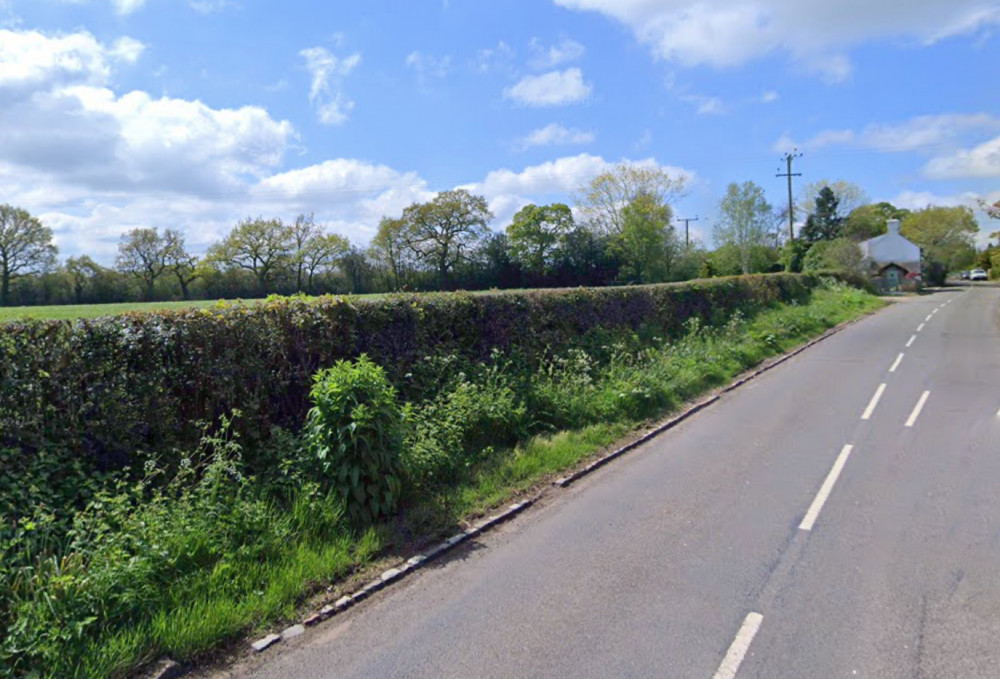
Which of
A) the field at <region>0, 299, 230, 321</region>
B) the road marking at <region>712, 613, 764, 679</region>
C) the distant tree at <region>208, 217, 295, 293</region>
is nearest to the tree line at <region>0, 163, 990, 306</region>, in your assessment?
the distant tree at <region>208, 217, 295, 293</region>

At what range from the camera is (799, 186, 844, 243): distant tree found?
267 feet

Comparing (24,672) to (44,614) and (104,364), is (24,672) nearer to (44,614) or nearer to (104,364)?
(44,614)

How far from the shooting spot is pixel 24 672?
3256 millimetres

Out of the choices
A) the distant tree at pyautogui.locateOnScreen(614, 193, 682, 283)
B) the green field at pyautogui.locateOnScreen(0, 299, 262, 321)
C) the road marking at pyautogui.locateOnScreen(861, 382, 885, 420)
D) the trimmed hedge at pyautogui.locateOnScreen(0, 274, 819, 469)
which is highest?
the distant tree at pyautogui.locateOnScreen(614, 193, 682, 283)

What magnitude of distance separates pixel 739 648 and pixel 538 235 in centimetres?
6209

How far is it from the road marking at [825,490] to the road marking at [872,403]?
2059 mm

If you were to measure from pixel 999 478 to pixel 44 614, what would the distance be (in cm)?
944

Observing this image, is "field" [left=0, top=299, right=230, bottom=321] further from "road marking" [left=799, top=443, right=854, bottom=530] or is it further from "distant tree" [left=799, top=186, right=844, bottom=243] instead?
"distant tree" [left=799, top=186, right=844, bottom=243]

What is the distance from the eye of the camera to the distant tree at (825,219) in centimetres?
8138

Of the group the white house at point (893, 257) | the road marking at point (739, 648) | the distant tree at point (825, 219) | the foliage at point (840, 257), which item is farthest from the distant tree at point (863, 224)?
the road marking at point (739, 648)

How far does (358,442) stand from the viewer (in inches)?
217

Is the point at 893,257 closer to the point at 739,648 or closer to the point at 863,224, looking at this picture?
the point at 863,224

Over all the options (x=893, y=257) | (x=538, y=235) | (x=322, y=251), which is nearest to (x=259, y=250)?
(x=322, y=251)

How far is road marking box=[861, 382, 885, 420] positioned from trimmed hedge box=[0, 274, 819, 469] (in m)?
6.65
